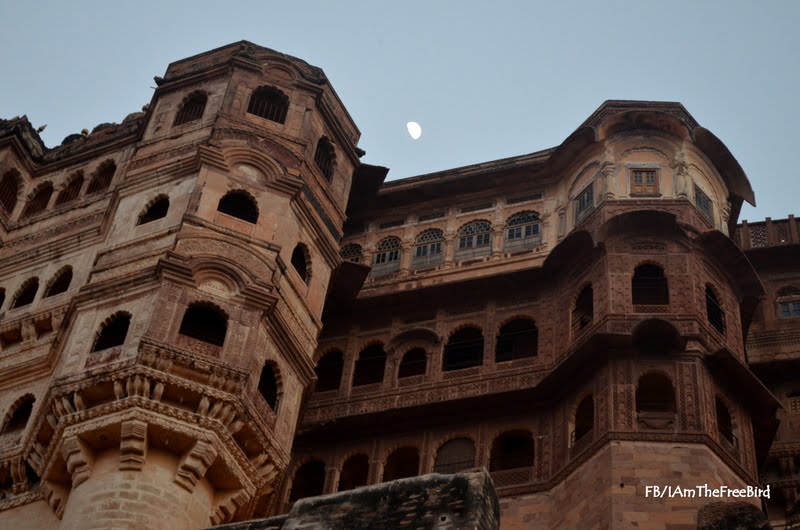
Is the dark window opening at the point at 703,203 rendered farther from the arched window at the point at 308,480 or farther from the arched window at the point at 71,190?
the arched window at the point at 71,190

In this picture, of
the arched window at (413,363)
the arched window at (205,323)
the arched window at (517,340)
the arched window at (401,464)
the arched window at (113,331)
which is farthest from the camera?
the arched window at (413,363)

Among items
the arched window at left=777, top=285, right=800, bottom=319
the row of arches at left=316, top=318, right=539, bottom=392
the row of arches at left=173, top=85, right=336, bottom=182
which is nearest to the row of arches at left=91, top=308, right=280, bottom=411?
the row of arches at left=316, top=318, right=539, bottom=392

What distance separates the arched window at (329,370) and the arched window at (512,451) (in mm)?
4009

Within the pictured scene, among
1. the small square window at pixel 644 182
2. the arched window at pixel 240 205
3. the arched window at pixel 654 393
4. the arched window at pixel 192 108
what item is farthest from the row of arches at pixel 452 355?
the arched window at pixel 192 108

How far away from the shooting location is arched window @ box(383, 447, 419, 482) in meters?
26.4

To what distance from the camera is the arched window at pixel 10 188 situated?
29453mm

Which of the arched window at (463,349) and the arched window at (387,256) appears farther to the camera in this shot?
the arched window at (387,256)

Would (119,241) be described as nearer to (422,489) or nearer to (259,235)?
(259,235)

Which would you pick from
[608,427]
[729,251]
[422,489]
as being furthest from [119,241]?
[422,489]

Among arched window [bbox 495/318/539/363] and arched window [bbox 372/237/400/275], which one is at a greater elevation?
arched window [bbox 372/237/400/275]

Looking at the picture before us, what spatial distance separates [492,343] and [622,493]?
574 centimetres

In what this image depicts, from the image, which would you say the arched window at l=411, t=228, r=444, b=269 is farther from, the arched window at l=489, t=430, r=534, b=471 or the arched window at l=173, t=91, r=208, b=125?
the arched window at l=173, t=91, r=208, b=125

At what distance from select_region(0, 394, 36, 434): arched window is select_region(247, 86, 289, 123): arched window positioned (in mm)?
7213

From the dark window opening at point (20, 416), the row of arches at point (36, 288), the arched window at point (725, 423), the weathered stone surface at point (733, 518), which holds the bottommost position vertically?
the weathered stone surface at point (733, 518)
